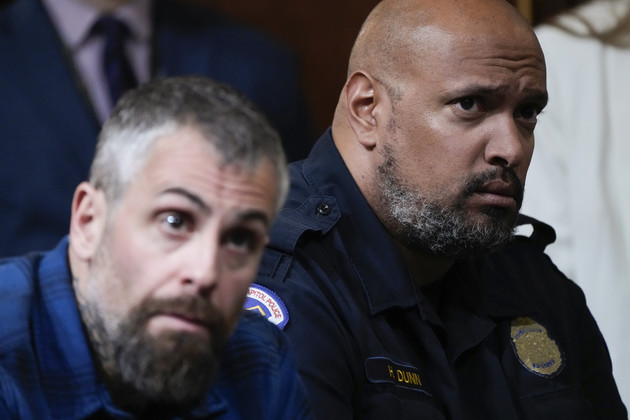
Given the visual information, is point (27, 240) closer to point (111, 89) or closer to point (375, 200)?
point (111, 89)

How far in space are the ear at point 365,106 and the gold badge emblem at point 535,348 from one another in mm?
418

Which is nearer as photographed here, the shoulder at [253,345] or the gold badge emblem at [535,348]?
the shoulder at [253,345]

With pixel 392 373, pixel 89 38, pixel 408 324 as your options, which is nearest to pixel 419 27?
pixel 408 324

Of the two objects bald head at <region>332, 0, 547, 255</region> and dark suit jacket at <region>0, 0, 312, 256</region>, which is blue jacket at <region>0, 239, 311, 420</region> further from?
dark suit jacket at <region>0, 0, 312, 256</region>

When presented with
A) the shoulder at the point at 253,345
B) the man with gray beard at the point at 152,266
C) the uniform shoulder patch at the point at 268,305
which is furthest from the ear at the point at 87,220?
the uniform shoulder patch at the point at 268,305

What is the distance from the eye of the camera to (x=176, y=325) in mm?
1069

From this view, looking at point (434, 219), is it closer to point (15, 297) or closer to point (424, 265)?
point (424, 265)

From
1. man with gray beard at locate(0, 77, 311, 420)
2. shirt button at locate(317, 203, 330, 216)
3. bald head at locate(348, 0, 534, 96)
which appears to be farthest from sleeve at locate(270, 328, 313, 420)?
bald head at locate(348, 0, 534, 96)

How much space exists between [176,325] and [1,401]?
196mm

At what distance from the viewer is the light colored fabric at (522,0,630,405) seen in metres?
2.43

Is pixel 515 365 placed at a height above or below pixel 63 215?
above

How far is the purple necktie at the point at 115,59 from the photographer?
83.8 inches

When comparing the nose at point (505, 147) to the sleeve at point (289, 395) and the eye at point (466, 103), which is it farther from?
the sleeve at point (289, 395)

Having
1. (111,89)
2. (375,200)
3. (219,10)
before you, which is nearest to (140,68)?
(111,89)
